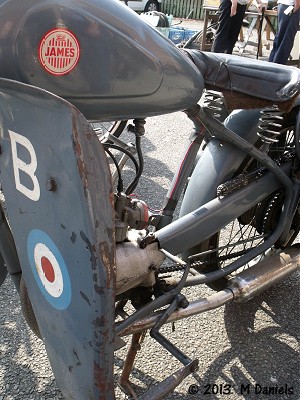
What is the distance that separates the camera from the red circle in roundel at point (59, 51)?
119 cm

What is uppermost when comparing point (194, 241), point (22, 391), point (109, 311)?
point (109, 311)

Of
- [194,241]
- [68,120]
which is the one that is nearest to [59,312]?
[68,120]

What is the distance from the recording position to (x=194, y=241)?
1730 mm

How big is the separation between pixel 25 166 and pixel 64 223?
6.9 inches

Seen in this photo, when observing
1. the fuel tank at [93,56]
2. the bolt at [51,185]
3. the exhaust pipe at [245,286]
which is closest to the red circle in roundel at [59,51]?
the fuel tank at [93,56]

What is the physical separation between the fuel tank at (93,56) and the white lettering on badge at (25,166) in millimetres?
174

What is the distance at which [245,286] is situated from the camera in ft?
6.05

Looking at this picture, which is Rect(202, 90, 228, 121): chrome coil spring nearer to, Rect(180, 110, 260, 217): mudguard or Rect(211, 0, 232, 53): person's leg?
Rect(180, 110, 260, 217): mudguard

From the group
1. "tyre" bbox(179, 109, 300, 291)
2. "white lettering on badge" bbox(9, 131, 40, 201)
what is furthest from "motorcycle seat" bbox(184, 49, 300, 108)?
"white lettering on badge" bbox(9, 131, 40, 201)

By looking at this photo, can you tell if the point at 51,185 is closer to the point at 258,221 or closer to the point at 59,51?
the point at 59,51

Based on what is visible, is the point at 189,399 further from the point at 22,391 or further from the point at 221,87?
the point at 221,87

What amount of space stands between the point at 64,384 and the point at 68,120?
0.71 metres

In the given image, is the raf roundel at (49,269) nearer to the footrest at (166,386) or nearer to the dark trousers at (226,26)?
the footrest at (166,386)

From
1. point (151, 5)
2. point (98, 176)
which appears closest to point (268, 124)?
point (98, 176)
